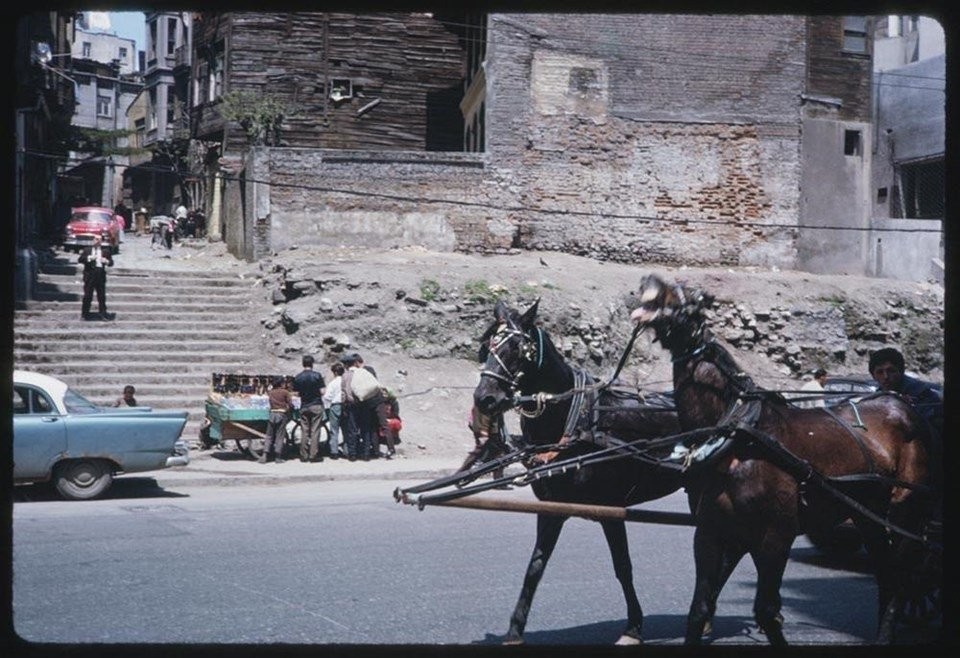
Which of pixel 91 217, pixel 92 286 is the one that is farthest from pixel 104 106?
pixel 92 286

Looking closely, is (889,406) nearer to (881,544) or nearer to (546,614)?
(881,544)

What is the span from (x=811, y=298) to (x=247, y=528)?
775 inches

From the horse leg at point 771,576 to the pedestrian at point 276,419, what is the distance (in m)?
12.8

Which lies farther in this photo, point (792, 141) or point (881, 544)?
point (792, 141)

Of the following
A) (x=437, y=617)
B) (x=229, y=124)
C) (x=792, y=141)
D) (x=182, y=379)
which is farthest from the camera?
(x=229, y=124)

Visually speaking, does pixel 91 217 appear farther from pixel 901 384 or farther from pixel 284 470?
pixel 901 384

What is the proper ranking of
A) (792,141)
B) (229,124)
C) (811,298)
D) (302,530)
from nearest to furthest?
(302,530)
(811,298)
(792,141)
(229,124)

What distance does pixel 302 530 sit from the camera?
12.6 meters

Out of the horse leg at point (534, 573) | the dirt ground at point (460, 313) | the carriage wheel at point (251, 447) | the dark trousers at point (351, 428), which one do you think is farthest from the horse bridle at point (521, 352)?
the dirt ground at point (460, 313)

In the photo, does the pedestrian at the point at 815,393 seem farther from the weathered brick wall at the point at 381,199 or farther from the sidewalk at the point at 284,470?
the weathered brick wall at the point at 381,199

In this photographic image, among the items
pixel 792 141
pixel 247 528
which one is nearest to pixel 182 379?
pixel 247 528

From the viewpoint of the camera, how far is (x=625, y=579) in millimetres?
8094

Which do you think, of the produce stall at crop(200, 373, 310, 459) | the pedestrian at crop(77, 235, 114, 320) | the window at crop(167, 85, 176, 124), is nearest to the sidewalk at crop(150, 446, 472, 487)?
the produce stall at crop(200, 373, 310, 459)

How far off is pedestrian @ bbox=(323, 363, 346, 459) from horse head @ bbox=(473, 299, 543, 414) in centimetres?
1139
